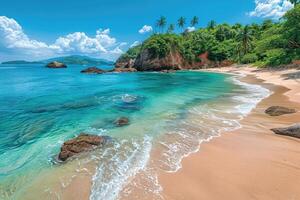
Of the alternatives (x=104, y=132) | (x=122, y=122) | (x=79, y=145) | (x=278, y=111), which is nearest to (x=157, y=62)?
(x=278, y=111)

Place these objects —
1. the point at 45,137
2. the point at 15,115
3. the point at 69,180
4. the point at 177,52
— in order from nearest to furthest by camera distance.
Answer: the point at 69,180 < the point at 45,137 < the point at 15,115 < the point at 177,52

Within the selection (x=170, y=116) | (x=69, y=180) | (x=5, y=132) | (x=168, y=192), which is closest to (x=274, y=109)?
(x=170, y=116)

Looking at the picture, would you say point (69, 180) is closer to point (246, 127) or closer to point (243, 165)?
point (243, 165)

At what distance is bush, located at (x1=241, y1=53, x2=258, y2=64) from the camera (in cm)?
6246

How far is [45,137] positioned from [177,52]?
66.8 m

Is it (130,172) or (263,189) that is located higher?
(263,189)

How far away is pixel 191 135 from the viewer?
10547 millimetres

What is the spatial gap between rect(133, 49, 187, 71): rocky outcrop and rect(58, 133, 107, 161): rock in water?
60.3m

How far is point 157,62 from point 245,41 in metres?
31.3

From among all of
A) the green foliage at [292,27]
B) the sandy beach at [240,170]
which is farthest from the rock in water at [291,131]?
the green foliage at [292,27]

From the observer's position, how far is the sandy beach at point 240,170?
5773 millimetres

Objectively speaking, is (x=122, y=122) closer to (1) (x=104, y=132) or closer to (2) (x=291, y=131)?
(1) (x=104, y=132)

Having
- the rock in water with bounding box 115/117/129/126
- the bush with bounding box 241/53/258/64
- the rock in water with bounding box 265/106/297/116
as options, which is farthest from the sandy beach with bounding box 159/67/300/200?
the bush with bounding box 241/53/258/64

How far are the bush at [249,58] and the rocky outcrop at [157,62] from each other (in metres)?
21.4
